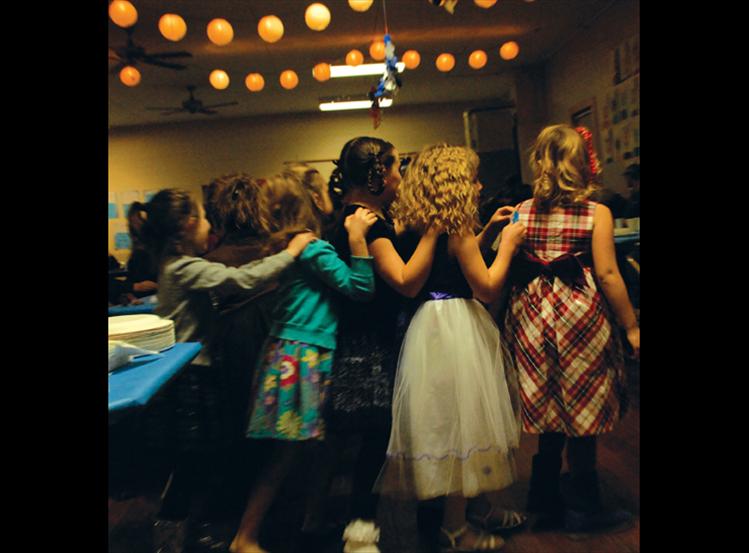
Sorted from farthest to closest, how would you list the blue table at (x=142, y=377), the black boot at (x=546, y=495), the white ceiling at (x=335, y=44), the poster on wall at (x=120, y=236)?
the poster on wall at (x=120, y=236) → the white ceiling at (x=335, y=44) → the black boot at (x=546, y=495) → the blue table at (x=142, y=377)

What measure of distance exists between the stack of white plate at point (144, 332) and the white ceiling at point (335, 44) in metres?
3.58

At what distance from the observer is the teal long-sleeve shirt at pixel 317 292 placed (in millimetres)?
1567

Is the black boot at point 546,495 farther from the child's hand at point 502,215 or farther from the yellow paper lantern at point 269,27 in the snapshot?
the yellow paper lantern at point 269,27

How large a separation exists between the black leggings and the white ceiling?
148 inches

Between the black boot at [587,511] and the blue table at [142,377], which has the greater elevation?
the blue table at [142,377]

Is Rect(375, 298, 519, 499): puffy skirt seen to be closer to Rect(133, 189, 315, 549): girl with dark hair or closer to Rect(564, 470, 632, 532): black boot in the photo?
Rect(564, 470, 632, 532): black boot

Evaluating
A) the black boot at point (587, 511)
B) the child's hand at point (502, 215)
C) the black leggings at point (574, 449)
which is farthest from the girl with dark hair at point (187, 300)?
the black boot at point (587, 511)

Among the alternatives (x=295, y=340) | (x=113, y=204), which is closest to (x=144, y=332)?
(x=295, y=340)

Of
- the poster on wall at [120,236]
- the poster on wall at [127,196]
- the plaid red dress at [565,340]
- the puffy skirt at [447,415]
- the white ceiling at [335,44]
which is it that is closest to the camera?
the puffy skirt at [447,415]

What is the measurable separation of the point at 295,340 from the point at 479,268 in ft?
1.94

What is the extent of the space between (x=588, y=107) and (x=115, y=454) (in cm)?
482

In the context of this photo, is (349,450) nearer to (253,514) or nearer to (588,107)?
(253,514)
